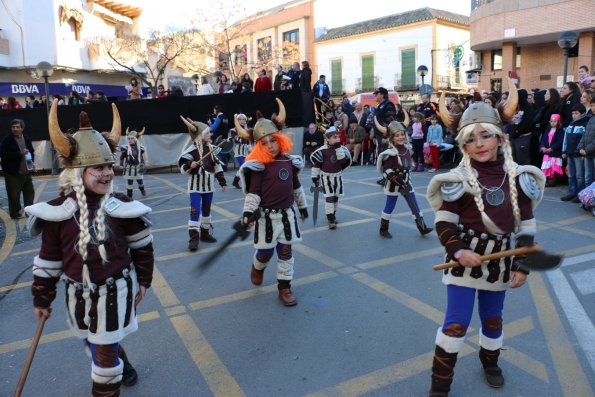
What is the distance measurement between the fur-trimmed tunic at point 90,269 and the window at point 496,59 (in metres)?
28.0

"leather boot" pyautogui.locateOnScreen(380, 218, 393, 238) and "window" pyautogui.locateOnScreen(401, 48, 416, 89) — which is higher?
"window" pyautogui.locateOnScreen(401, 48, 416, 89)

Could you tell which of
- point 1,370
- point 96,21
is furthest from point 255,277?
point 96,21

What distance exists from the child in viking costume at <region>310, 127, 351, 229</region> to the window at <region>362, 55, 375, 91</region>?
34851 mm

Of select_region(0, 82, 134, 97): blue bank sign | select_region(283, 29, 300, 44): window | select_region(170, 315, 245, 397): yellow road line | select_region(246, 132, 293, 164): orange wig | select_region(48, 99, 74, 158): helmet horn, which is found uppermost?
select_region(283, 29, 300, 44): window

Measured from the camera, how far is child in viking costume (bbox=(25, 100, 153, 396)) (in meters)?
2.90

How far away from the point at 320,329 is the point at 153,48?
31.1 metres

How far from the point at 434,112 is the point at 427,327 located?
39.4 ft

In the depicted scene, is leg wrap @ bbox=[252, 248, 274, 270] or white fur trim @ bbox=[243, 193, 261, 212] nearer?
white fur trim @ bbox=[243, 193, 261, 212]

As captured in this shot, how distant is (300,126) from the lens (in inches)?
660

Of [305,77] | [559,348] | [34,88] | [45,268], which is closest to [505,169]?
[559,348]

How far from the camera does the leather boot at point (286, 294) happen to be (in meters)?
4.92

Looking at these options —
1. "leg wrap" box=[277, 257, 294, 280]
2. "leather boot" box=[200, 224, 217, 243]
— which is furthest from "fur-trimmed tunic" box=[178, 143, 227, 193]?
"leg wrap" box=[277, 257, 294, 280]

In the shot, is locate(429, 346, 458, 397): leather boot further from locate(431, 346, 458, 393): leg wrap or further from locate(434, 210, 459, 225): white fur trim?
locate(434, 210, 459, 225): white fur trim

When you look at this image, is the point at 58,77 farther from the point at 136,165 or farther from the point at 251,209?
the point at 251,209
